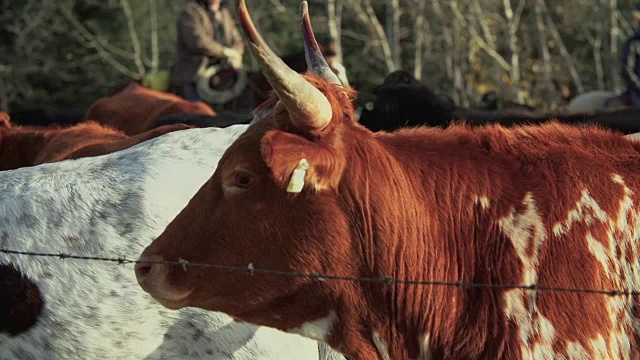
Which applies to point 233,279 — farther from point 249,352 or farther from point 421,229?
point 249,352

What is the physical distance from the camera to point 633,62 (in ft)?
39.7

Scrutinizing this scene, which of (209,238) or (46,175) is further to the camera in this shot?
(46,175)

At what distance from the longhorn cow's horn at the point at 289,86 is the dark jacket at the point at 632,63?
973 cm

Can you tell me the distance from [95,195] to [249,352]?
87 centimetres

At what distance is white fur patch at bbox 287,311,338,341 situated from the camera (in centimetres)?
306

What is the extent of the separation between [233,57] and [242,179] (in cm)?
950

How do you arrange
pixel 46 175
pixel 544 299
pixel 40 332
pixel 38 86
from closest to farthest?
pixel 544 299 < pixel 40 332 < pixel 46 175 < pixel 38 86

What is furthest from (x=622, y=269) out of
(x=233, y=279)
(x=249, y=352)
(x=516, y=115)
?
(x=516, y=115)

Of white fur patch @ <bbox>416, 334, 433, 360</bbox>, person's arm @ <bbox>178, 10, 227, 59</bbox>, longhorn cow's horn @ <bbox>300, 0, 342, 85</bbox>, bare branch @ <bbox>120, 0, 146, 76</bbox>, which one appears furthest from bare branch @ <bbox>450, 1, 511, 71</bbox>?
white fur patch @ <bbox>416, 334, 433, 360</bbox>

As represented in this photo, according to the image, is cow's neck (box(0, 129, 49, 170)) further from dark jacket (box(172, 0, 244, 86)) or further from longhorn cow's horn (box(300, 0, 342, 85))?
dark jacket (box(172, 0, 244, 86))

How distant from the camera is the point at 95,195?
4.01 m

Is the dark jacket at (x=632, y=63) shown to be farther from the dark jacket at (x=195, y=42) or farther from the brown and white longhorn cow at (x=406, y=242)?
the brown and white longhorn cow at (x=406, y=242)

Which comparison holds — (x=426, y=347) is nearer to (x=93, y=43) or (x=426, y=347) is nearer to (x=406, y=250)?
(x=406, y=250)

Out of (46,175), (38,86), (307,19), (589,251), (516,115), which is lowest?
(38,86)
